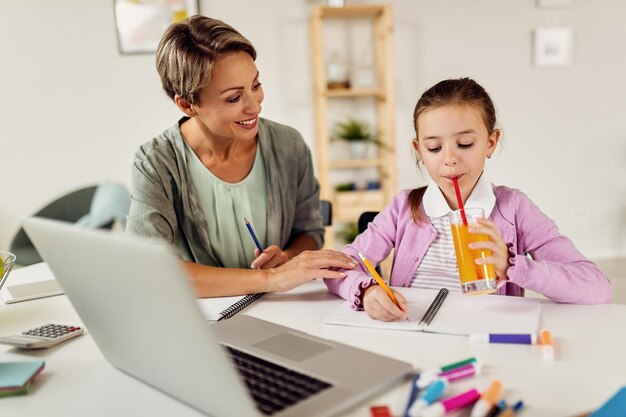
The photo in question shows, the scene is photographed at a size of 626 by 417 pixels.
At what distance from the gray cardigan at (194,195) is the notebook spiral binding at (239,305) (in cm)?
30

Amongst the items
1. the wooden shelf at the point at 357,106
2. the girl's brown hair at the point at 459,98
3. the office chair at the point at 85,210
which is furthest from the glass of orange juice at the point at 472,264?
the wooden shelf at the point at 357,106

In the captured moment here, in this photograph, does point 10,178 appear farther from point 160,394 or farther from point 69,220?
point 160,394

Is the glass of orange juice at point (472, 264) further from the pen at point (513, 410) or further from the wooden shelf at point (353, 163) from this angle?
the wooden shelf at point (353, 163)

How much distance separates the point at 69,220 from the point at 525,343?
131 inches

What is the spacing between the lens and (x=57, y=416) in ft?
2.65

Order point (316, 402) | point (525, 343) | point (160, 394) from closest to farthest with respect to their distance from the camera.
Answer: point (316, 402) → point (160, 394) → point (525, 343)

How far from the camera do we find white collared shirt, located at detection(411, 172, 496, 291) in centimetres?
138

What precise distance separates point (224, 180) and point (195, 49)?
356 mm

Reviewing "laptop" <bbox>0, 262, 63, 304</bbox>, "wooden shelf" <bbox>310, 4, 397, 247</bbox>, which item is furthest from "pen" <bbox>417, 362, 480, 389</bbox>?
"wooden shelf" <bbox>310, 4, 397, 247</bbox>

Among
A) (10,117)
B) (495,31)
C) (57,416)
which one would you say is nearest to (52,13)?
(10,117)

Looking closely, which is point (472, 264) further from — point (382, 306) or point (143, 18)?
point (143, 18)

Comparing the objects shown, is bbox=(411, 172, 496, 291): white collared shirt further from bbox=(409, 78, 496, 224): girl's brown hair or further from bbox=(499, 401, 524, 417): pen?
bbox=(499, 401, 524, 417): pen

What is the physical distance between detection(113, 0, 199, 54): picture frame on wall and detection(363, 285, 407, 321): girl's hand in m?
3.10

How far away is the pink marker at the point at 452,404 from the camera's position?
2.36ft
